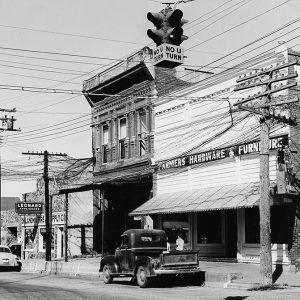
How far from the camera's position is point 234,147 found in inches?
926

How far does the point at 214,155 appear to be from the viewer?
2464 cm

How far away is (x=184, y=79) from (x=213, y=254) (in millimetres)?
10647

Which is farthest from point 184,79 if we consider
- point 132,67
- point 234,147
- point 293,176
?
point 293,176

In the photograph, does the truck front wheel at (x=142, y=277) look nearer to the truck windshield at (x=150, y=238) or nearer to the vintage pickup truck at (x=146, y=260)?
the vintage pickup truck at (x=146, y=260)

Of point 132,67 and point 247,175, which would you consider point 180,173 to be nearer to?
point 247,175

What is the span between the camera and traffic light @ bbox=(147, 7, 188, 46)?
9250 millimetres

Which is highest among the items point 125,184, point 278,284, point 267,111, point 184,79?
point 184,79

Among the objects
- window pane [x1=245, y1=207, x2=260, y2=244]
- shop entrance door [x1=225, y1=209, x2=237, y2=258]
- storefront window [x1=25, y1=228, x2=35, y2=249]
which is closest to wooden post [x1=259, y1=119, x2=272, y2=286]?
window pane [x1=245, y1=207, x2=260, y2=244]

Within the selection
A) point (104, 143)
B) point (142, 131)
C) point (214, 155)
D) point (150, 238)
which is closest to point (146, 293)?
point (150, 238)

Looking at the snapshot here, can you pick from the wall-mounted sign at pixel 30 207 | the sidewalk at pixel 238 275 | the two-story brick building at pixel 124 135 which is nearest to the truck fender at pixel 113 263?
the sidewalk at pixel 238 275

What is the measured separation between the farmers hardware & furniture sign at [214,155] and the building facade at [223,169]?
0.04 ft

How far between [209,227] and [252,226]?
126 inches

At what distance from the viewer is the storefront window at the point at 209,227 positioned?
1002 inches

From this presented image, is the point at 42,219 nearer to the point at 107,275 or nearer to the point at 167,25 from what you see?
the point at 107,275
